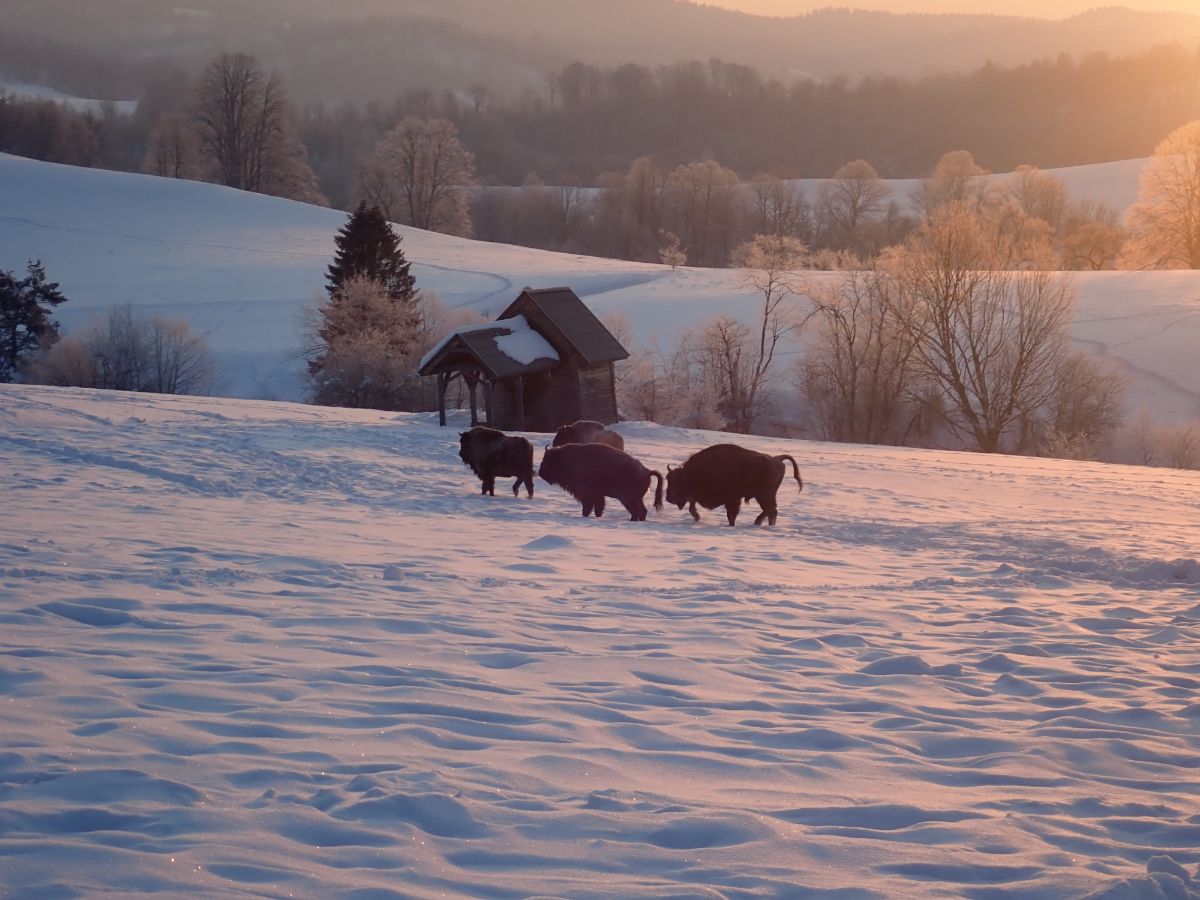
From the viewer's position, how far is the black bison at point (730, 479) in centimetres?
1530

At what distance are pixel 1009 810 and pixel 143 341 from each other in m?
50.2

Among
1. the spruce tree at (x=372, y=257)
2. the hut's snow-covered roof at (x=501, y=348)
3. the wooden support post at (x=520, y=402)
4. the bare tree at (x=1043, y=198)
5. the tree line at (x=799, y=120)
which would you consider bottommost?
the wooden support post at (x=520, y=402)

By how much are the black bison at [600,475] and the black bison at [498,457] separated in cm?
129

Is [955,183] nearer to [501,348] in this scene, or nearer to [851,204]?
[851,204]

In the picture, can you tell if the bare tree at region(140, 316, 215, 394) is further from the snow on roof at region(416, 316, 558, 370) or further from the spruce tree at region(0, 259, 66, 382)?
the snow on roof at region(416, 316, 558, 370)

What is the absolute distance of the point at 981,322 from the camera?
4603 cm

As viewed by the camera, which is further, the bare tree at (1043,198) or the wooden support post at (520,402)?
the bare tree at (1043,198)

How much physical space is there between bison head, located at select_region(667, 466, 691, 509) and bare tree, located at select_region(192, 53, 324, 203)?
9680 centimetres

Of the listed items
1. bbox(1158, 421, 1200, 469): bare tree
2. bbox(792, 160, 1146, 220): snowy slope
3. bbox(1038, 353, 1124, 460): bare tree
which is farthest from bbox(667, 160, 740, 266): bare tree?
bbox(1158, 421, 1200, 469): bare tree

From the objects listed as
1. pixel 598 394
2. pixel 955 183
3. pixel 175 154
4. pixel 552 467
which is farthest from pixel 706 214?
pixel 552 467

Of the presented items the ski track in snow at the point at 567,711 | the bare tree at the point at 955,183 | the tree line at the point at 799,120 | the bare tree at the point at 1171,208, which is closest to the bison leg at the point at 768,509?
the ski track in snow at the point at 567,711

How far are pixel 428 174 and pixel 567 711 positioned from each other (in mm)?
100482

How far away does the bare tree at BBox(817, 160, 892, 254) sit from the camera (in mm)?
115562

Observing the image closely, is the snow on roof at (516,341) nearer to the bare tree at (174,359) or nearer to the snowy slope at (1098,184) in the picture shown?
the bare tree at (174,359)
